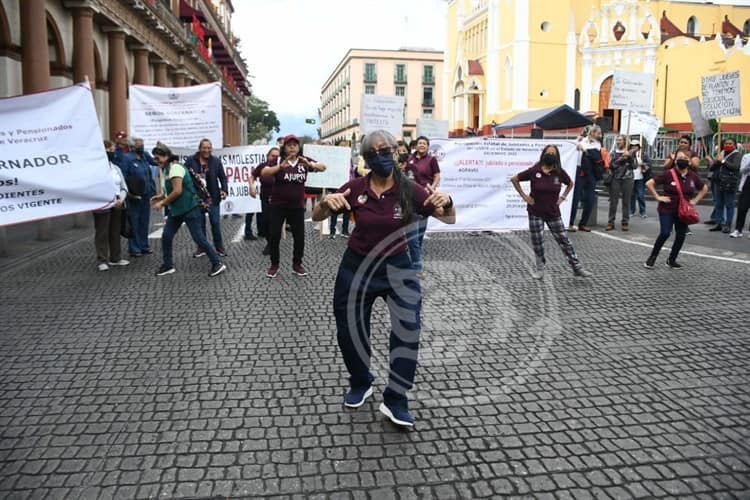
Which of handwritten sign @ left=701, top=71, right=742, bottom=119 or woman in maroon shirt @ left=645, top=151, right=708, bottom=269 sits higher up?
handwritten sign @ left=701, top=71, right=742, bottom=119

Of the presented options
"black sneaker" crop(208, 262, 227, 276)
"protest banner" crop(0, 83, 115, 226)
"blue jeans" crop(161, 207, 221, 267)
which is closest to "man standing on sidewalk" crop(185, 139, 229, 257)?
"blue jeans" crop(161, 207, 221, 267)

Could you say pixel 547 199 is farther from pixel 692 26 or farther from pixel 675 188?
pixel 692 26

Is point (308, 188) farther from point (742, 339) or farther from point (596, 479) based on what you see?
point (596, 479)

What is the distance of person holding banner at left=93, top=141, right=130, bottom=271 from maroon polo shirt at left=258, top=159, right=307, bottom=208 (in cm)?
239

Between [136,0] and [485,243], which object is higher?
[136,0]

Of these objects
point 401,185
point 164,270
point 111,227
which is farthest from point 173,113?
point 401,185

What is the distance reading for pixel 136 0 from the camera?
21953 millimetres

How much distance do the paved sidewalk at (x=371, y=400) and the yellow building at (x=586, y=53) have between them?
37.4m

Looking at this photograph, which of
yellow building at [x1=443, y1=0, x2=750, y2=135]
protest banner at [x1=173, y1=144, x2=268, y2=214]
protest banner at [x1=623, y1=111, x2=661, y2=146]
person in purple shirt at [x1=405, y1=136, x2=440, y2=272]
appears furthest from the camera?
yellow building at [x1=443, y1=0, x2=750, y2=135]

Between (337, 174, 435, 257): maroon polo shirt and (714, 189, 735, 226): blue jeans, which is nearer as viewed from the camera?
(337, 174, 435, 257): maroon polo shirt

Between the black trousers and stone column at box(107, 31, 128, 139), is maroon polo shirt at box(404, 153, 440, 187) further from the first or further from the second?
stone column at box(107, 31, 128, 139)

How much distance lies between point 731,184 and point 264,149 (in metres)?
9.79

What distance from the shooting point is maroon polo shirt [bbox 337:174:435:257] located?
13.7 feet

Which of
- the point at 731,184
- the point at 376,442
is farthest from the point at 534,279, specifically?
the point at 731,184
